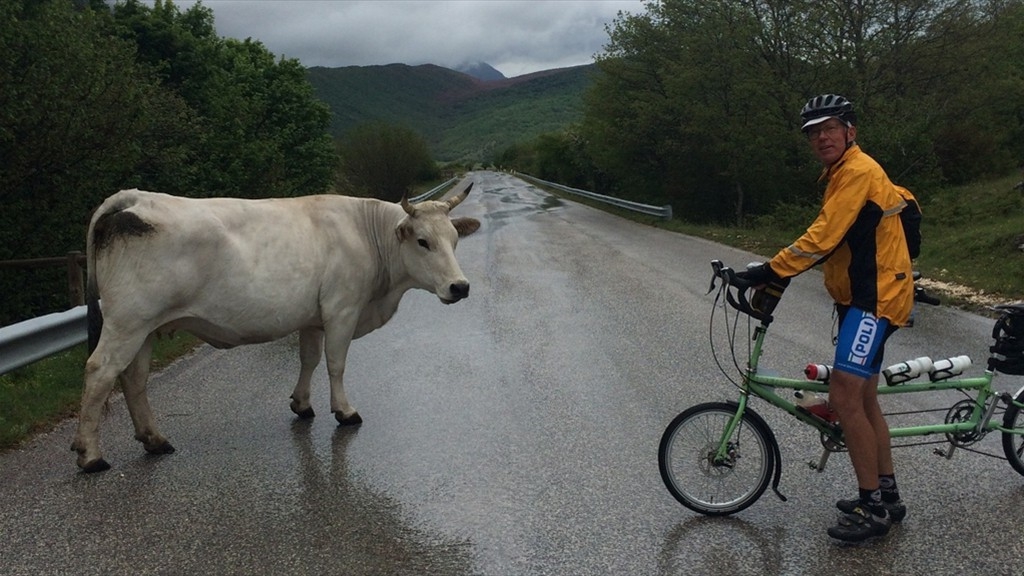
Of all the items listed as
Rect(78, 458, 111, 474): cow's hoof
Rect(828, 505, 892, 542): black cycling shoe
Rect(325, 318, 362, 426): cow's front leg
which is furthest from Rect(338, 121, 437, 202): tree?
Rect(828, 505, 892, 542): black cycling shoe

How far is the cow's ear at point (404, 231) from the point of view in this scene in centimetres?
612

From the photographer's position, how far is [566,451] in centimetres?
537

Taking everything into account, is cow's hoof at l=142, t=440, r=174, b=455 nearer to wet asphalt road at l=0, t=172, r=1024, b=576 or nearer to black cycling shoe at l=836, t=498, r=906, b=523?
wet asphalt road at l=0, t=172, r=1024, b=576

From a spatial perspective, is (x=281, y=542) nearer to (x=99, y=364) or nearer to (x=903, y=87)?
(x=99, y=364)

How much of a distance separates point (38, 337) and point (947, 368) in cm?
663

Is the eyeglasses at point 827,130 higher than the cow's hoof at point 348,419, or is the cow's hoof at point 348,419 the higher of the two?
the eyeglasses at point 827,130

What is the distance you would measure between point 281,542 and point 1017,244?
44.3ft

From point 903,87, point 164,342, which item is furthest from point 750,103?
point 164,342

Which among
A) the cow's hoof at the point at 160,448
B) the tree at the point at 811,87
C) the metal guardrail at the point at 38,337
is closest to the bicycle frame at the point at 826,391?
the cow's hoof at the point at 160,448

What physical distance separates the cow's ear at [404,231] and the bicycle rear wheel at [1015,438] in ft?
12.9

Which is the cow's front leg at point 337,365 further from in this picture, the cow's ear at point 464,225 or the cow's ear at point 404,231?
the cow's ear at point 464,225

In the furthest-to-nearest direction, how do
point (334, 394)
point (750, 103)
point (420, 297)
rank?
point (750, 103) → point (420, 297) → point (334, 394)

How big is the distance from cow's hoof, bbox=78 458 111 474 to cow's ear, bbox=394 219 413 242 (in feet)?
8.01

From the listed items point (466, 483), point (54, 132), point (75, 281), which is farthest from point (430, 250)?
point (54, 132)
